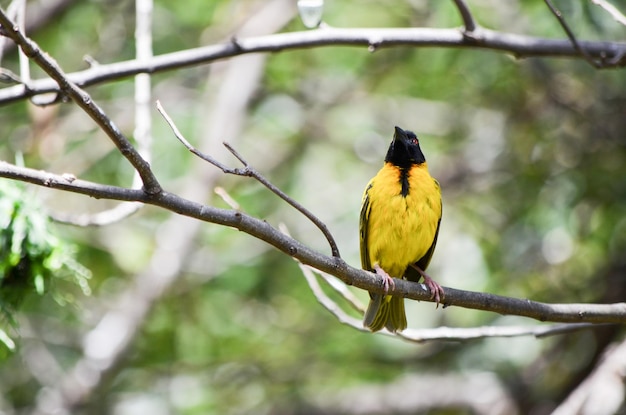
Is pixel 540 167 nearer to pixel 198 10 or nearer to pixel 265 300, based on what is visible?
pixel 265 300

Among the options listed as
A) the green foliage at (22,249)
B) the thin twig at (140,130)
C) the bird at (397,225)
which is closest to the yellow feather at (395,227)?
the bird at (397,225)

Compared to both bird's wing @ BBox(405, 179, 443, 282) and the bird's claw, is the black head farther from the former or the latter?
the bird's claw

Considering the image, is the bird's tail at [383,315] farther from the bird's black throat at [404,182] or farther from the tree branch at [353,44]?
the tree branch at [353,44]

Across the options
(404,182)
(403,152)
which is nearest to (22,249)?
(404,182)

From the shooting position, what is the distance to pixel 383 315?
485 cm

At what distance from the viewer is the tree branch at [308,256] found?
9.38 feet

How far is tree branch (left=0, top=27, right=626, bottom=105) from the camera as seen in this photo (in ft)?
14.4

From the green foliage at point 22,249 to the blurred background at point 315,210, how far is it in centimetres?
291

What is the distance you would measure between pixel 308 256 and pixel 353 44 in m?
1.73

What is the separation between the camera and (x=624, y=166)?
7.33 m

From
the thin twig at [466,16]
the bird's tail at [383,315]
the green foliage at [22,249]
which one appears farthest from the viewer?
the bird's tail at [383,315]

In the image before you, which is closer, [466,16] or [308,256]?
[308,256]

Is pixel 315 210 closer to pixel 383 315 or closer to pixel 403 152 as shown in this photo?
pixel 403 152

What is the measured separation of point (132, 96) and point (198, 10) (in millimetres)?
1250
